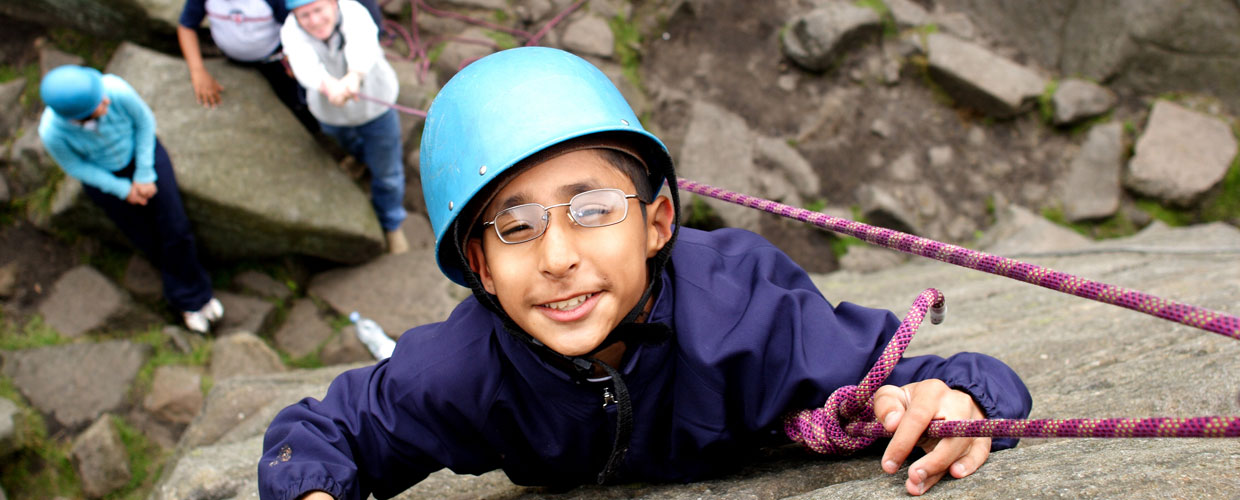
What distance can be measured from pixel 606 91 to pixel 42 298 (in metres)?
4.32

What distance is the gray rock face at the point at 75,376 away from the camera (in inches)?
174

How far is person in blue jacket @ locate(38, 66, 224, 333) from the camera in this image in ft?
12.5

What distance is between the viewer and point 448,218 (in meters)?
1.89

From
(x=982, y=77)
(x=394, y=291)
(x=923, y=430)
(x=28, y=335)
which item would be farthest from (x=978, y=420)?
(x=982, y=77)

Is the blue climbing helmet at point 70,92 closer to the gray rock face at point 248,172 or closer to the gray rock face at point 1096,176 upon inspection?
the gray rock face at point 248,172

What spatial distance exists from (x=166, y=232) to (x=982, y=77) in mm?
5336

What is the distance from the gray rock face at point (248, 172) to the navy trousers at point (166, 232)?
0.44 feet

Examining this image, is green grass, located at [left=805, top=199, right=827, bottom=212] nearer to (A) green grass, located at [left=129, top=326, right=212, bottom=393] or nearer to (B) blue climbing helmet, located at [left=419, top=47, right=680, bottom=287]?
(A) green grass, located at [left=129, top=326, right=212, bottom=393]

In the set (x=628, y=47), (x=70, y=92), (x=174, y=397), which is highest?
(x=70, y=92)

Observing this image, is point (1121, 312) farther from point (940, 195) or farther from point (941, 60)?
point (941, 60)

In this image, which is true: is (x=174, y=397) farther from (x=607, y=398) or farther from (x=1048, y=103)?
(x=1048, y=103)

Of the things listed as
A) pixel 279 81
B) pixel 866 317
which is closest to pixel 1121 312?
pixel 866 317

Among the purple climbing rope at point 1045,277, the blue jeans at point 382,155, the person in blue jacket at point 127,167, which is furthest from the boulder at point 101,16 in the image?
the purple climbing rope at point 1045,277

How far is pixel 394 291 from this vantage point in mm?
5172
